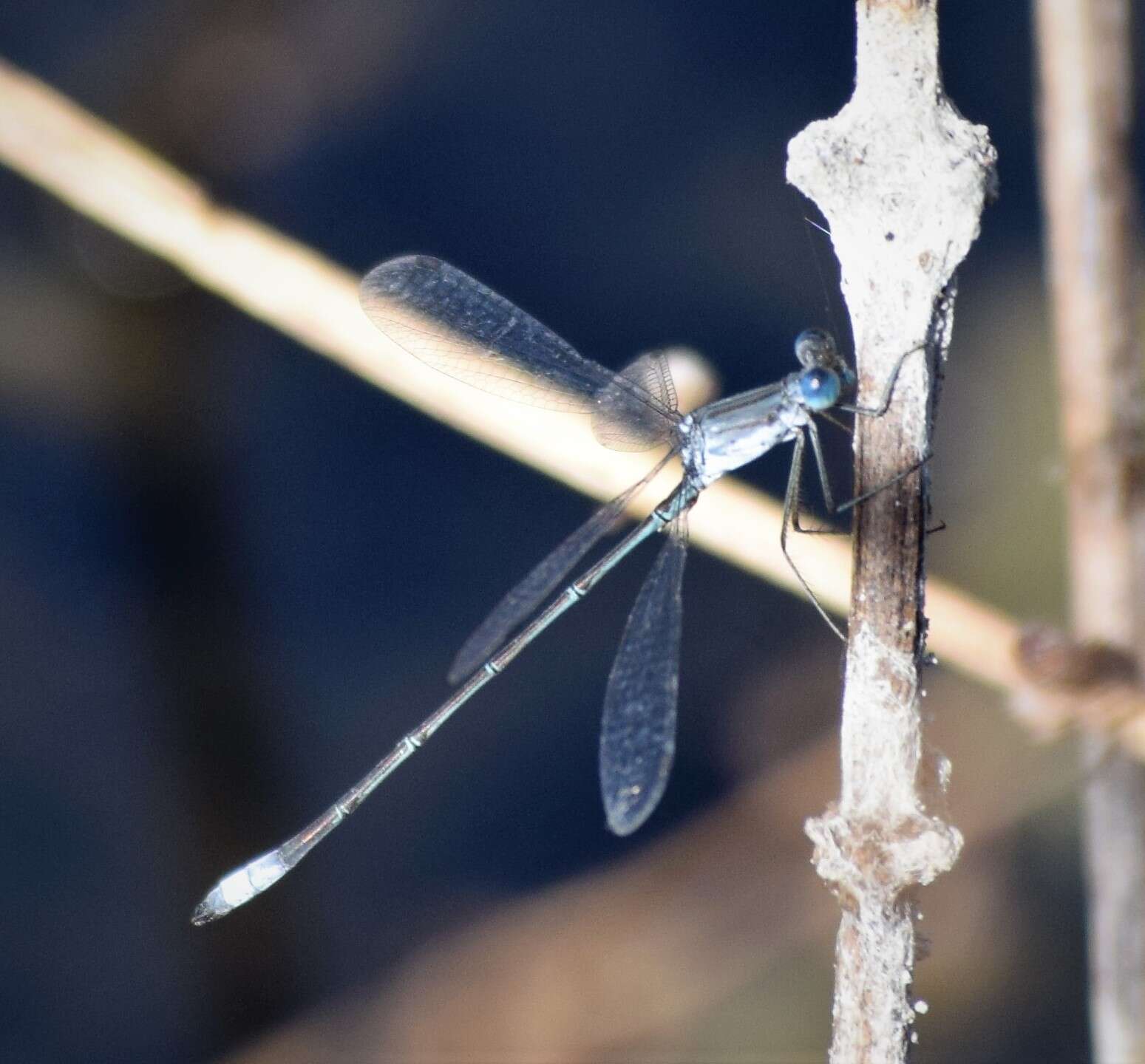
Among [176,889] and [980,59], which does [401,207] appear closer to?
[980,59]

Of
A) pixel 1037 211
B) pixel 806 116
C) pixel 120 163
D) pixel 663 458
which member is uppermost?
pixel 806 116

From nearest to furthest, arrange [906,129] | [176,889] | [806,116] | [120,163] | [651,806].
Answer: [906,129] < [651,806] < [120,163] < [176,889] < [806,116]

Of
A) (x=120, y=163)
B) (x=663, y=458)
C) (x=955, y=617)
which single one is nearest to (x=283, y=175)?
(x=120, y=163)

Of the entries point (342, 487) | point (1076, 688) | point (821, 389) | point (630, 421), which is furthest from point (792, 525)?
point (342, 487)

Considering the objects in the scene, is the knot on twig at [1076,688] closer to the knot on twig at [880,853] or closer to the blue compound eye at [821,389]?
the blue compound eye at [821,389]

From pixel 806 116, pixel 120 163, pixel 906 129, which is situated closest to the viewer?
pixel 906 129

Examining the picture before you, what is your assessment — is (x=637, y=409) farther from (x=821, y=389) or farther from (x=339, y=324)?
(x=339, y=324)

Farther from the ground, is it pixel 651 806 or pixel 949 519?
pixel 949 519
